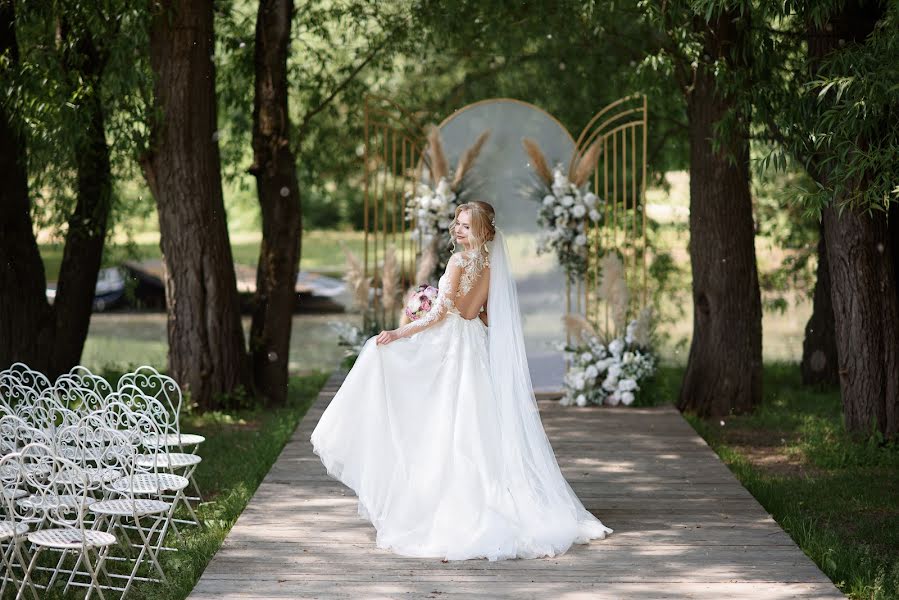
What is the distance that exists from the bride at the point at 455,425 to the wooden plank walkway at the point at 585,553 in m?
0.24

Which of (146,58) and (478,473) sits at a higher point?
(146,58)

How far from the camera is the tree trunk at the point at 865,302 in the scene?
8.34 metres

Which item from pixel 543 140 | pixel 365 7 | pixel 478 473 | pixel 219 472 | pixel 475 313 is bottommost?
pixel 219 472

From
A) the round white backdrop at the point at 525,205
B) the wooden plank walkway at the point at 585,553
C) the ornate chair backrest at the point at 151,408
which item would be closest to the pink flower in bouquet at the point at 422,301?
the wooden plank walkway at the point at 585,553

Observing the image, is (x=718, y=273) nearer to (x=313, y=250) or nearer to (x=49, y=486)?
(x=49, y=486)

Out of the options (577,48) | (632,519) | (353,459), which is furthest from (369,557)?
(577,48)

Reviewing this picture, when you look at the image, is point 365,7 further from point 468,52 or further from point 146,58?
point 146,58

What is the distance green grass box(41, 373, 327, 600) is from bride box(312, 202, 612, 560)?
0.87 m

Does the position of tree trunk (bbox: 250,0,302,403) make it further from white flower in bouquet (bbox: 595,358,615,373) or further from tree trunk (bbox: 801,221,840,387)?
tree trunk (bbox: 801,221,840,387)

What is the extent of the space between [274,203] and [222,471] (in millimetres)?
3729

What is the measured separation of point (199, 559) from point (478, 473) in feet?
4.72

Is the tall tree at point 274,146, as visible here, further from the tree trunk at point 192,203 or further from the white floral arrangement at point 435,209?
the white floral arrangement at point 435,209

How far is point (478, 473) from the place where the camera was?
5.64m

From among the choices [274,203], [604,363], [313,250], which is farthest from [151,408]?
[313,250]
